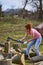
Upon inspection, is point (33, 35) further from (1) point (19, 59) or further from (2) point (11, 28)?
(2) point (11, 28)

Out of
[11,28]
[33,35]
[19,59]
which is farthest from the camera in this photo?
[11,28]

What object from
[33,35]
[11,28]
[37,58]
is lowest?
[11,28]

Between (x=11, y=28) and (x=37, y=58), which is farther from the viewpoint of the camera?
(x=11, y=28)

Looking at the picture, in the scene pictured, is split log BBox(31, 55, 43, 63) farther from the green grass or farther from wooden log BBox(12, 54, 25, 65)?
the green grass

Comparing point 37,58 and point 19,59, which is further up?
point 19,59

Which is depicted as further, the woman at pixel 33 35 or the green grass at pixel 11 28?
the green grass at pixel 11 28

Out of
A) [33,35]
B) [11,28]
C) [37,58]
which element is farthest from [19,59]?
[11,28]

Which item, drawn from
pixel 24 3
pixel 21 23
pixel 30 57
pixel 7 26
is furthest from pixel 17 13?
pixel 30 57

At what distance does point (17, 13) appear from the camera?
31766 millimetres

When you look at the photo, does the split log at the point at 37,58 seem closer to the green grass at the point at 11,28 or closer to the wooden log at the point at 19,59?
the wooden log at the point at 19,59

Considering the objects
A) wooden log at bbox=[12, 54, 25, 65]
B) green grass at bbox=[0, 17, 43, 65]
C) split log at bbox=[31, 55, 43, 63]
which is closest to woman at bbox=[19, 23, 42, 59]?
split log at bbox=[31, 55, 43, 63]

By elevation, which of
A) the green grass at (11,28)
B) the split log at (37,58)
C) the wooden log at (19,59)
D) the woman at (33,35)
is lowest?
the green grass at (11,28)

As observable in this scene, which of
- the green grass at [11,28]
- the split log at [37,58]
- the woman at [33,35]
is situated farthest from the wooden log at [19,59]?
the green grass at [11,28]

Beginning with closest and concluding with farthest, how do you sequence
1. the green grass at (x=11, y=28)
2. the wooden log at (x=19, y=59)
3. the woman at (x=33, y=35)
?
the wooden log at (x=19, y=59) → the woman at (x=33, y=35) → the green grass at (x=11, y=28)
